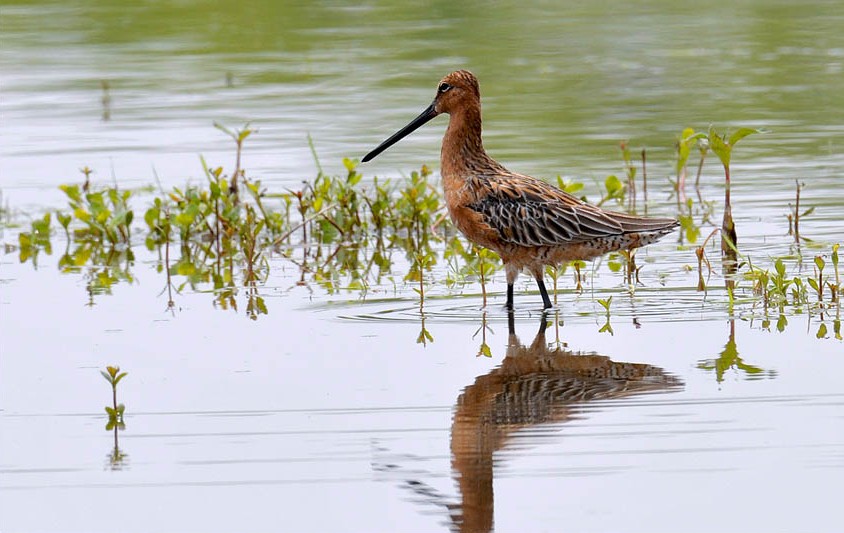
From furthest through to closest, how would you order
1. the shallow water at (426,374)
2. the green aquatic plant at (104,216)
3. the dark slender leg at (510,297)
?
the green aquatic plant at (104,216), the dark slender leg at (510,297), the shallow water at (426,374)

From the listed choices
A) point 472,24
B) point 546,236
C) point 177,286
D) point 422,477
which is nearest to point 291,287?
point 177,286

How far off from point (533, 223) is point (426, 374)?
160cm

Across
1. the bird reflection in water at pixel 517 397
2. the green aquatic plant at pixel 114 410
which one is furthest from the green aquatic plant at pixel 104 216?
the green aquatic plant at pixel 114 410

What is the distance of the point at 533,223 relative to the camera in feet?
23.8

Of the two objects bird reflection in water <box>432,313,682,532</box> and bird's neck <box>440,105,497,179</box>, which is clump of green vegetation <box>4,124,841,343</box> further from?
Result: bird reflection in water <box>432,313,682,532</box>

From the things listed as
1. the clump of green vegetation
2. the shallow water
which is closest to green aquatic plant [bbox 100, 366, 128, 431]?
the shallow water

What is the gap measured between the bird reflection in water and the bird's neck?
5.00 ft

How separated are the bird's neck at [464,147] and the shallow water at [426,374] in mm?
633

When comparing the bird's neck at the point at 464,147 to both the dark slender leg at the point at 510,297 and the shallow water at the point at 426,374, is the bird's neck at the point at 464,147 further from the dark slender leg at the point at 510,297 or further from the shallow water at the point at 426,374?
the dark slender leg at the point at 510,297

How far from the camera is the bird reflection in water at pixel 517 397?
451cm

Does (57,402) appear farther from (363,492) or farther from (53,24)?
(53,24)

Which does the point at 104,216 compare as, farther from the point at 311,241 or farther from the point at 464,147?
the point at 464,147

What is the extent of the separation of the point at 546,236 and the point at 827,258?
1.66 metres

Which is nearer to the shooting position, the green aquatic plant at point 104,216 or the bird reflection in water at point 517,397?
the bird reflection in water at point 517,397
